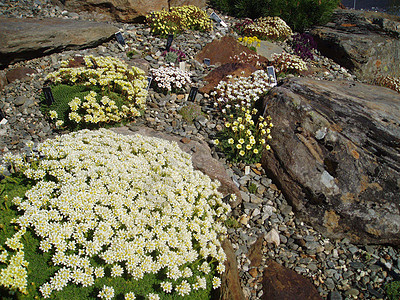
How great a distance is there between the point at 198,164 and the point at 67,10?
8.71 m

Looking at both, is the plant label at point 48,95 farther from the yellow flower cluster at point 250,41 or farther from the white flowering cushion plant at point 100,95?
the yellow flower cluster at point 250,41

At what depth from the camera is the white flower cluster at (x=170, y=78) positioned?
292 inches

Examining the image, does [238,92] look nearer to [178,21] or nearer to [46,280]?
[178,21]

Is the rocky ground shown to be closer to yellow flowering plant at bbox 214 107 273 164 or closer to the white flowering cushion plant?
yellow flowering plant at bbox 214 107 273 164

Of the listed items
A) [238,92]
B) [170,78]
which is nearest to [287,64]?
[238,92]

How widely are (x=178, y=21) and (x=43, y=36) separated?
4.59 m

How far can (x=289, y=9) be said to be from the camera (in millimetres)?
13969

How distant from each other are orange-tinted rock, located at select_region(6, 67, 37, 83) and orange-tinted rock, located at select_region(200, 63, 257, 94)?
429 cm

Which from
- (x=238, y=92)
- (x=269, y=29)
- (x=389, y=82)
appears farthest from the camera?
(x=269, y=29)

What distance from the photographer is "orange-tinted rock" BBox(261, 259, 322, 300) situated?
409cm

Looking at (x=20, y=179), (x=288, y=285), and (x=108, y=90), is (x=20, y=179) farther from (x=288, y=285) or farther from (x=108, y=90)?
(x=288, y=285)

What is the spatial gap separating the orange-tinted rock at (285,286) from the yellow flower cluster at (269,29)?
32.8 feet

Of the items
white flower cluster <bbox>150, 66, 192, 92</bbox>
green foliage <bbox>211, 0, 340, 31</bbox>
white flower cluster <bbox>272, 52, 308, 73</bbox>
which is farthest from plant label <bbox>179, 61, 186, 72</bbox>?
green foliage <bbox>211, 0, 340, 31</bbox>

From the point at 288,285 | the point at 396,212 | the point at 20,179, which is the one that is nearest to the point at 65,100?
the point at 20,179
